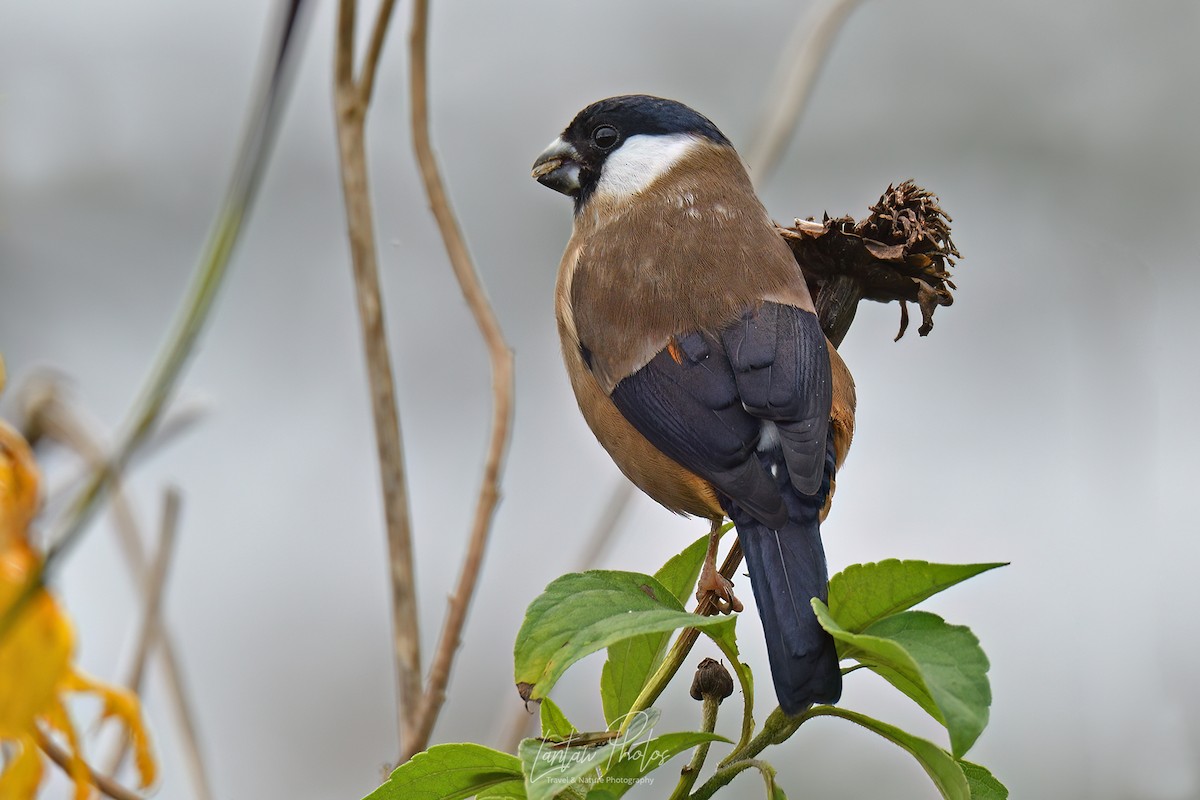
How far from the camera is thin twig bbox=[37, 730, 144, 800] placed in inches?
22.8

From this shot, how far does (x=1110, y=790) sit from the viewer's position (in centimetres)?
362

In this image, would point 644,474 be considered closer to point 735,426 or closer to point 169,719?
point 735,426

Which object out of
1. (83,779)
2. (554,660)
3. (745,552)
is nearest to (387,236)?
(745,552)

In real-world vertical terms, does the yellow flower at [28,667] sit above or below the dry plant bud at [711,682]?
below

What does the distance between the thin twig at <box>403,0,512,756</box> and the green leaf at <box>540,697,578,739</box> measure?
29cm

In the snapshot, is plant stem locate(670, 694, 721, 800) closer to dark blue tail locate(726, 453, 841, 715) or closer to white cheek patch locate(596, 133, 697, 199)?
dark blue tail locate(726, 453, 841, 715)

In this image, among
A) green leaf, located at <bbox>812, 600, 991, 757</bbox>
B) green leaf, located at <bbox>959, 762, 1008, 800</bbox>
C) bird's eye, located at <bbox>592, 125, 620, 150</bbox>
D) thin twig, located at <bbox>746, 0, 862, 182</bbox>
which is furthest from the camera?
bird's eye, located at <bbox>592, 125, 620, 150</bbox>

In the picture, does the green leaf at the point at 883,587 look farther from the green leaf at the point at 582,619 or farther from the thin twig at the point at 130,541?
the thin twig at the point at 130,541

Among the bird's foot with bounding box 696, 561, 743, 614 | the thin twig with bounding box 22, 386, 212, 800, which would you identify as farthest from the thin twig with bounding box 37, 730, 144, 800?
the bird's foot with bounding box 696, 561, 743, 614

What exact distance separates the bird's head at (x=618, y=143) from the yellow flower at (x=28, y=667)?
1.71 m

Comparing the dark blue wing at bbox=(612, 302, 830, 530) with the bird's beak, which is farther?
the bird's beak

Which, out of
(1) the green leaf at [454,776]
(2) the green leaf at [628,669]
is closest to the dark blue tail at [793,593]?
(2) the green leaf at [628,669]

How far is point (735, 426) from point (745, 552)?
259 mm

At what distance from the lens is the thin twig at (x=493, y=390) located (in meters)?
1.34
